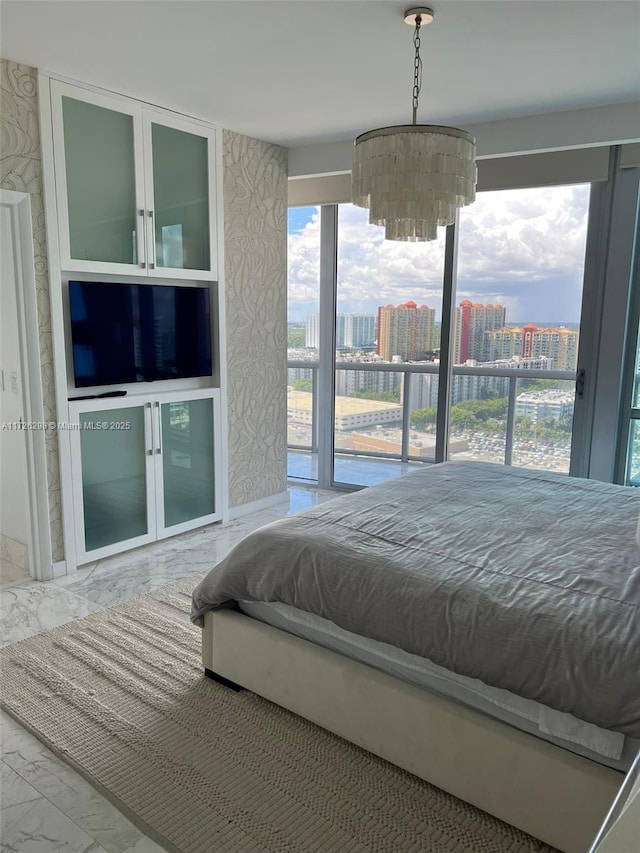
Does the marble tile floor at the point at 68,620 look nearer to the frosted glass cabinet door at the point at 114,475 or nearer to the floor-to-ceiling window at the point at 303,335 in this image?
the frosted glass cabinet door at the point at 114,475

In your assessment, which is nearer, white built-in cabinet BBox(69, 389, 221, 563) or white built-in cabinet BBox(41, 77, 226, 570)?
white built-in cabinet BBox(41, 77, 226, 570)

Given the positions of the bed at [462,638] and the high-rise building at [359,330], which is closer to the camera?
the bed at [462,638]

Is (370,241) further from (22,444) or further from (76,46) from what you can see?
(22,444)

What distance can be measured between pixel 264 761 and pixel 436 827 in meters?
0.60

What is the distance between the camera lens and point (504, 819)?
5.88 feet

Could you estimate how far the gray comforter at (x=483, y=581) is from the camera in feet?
5.33

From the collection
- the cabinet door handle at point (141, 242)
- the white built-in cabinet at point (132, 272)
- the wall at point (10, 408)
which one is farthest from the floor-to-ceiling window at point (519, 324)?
the wall at point (10, 408)

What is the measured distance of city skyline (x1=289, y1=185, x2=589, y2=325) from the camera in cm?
428

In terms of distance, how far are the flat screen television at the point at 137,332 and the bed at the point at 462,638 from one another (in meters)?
1.71

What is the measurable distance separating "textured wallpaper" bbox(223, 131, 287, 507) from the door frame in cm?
142

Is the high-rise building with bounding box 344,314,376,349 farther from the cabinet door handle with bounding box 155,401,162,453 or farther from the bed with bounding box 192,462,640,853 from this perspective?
the bed with bounding box 192,462,640,853

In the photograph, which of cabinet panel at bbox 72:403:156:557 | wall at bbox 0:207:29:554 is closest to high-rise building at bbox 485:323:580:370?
cabinet panel at bbox 72:403:156:557

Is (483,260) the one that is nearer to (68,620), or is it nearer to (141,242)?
(141,242)

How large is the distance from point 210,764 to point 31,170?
2.86 meters
